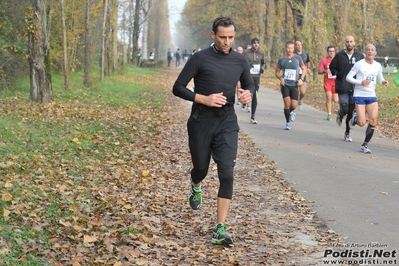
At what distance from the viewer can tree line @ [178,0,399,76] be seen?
132 ft

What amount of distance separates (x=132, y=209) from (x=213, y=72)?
2.25 meters

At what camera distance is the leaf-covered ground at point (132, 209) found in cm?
650

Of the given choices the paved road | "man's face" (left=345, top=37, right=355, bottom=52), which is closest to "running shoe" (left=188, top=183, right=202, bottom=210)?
the paved road

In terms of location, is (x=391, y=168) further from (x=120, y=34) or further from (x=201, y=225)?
(x=120, y=34)

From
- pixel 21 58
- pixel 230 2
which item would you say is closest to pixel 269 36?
pixel 230 2

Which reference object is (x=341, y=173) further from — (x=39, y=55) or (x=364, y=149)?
(x=39, y=55)

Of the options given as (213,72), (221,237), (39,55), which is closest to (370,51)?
(213,72)

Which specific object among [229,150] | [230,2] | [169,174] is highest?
[230,2]

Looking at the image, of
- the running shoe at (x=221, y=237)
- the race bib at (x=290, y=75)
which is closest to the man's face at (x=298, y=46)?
the race bib at (x=290, y=75)

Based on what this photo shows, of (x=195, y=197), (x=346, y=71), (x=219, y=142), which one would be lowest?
(x=195, y=197)

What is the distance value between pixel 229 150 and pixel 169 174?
4322mm

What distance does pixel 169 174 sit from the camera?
11.4 m

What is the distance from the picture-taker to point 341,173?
11078mm

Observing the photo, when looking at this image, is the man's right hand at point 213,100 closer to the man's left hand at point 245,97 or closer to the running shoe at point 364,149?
the man's left hand at point 245,97
